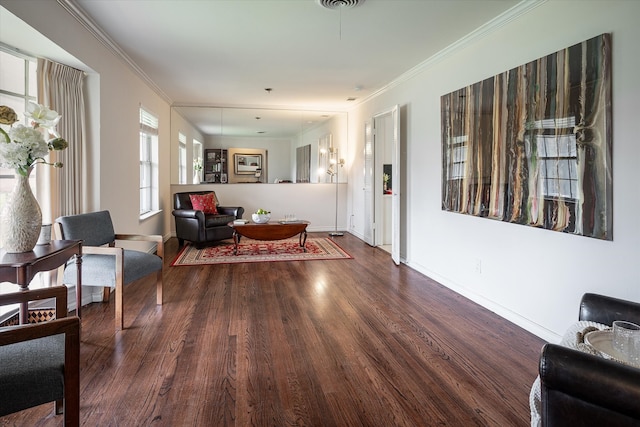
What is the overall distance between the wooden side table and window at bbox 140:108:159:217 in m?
3.03

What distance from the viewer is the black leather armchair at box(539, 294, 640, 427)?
1.03 meters

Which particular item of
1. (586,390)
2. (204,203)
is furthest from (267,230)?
(586,390)

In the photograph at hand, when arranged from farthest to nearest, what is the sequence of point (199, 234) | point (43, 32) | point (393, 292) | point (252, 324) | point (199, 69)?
point (199, 234)
point (199, 69)
point (393, 292)
point (252, 324)
point (43, 32)

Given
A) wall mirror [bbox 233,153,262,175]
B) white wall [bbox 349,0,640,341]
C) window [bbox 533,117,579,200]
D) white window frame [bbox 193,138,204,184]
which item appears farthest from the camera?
wall mirror [bbox 233,153,262,175]

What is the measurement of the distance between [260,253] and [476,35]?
149 inches

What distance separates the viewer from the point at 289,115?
7.27 meters

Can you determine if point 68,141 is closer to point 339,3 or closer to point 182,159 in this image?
point 339,3

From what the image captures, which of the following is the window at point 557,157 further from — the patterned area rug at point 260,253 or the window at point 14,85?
the window at point 14,85

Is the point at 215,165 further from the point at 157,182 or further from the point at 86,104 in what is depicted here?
the point at 86,104

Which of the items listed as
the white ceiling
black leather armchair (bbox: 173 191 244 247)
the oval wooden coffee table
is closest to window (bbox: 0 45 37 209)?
the white ceiling

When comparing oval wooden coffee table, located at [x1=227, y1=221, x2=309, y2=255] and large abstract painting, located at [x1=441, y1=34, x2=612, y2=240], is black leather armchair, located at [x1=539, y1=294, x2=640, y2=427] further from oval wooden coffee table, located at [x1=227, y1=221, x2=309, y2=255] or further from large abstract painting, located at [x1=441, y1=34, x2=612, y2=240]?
oval wooden coffee table, located at [x1=227, y1=221, x2=309, y2=255]

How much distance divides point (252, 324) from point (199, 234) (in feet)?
10.3

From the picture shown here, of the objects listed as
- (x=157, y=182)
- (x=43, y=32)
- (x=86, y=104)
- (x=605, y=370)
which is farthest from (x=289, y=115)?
(x=605, y=370)

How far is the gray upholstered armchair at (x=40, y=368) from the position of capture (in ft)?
4.00
